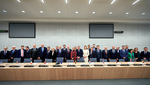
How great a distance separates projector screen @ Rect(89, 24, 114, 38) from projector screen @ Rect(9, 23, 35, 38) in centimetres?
526

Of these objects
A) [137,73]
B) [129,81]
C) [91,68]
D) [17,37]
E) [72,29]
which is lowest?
[129,81]

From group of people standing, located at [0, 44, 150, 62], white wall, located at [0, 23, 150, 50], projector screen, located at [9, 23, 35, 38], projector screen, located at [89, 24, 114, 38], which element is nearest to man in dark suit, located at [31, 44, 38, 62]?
group of people standing, located at [0, 44, 150, 62]

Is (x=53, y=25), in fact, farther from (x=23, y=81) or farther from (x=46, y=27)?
(x=23, y=81)

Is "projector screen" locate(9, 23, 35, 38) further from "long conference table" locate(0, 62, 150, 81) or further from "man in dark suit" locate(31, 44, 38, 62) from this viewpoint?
"long conference table" locate(0, 62, 150, 81)

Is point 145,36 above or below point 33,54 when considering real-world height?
above

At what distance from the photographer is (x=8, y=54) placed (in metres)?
4.96

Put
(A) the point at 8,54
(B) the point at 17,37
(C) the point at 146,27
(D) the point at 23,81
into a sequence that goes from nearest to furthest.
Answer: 1. (D) the point at 23,81
2. (A) the point at 8,54
3. (B) the point at 17,37
4. (C) the point at 146,27

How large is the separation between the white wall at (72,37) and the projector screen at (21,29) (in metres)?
0.37

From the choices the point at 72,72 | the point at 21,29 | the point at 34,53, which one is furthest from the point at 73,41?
the point at 21,29

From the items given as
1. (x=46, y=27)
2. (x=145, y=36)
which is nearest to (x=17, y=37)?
(x=46, y=27)

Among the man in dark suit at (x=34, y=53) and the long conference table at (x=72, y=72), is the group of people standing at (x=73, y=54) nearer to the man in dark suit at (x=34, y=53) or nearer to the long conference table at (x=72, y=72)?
the man in dark suit at (x=34, y=53)

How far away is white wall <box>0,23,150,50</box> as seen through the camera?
6766 millimetres

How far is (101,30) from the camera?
690 centimetres

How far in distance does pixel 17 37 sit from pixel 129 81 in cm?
Result: 823
